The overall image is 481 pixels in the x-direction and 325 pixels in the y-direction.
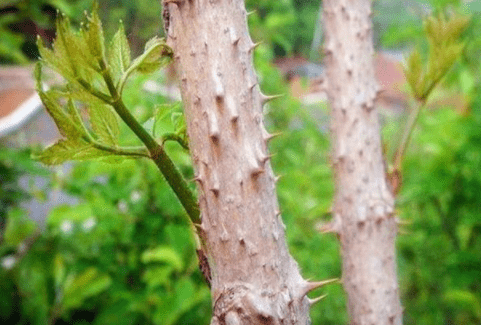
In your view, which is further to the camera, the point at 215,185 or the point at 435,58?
the point at 435,58

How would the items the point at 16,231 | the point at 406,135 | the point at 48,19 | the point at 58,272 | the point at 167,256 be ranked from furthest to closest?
the point at 48,19 < the point at 16,231 < the point at 58,272 < the point at 167,256 < the point at 406,135

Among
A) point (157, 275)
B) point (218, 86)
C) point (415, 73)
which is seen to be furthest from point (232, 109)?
point (157, 275)

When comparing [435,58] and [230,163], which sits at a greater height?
[435,58]

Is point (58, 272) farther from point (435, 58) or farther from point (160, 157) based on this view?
point (160, 157)

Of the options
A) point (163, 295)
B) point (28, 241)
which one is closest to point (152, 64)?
point (163, 295)

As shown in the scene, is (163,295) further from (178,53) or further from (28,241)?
(178,53)

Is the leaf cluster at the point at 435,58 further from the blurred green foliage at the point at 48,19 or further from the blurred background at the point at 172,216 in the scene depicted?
the blurred green foliage at the point at 48,19
